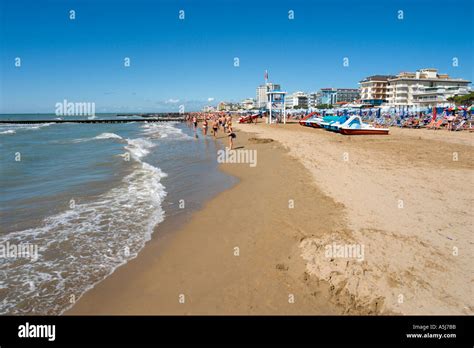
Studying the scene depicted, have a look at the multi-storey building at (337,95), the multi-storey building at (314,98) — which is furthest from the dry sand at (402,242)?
the multi-storey building at (314,98)

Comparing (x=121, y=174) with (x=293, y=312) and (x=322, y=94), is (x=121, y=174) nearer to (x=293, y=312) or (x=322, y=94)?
(x=293, y=312)

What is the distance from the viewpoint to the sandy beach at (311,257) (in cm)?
392

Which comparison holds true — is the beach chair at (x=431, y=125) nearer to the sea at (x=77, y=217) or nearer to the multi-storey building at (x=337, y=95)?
the sea at (x=77, y=217)

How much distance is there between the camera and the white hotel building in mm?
79125

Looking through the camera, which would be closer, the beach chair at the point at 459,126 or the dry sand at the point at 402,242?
the dry sand at the point at 402,242

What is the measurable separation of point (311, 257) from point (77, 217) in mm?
5987

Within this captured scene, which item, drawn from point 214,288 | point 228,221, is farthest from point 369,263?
point 228,221

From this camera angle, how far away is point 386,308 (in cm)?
364

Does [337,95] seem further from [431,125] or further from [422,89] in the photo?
[431,125]

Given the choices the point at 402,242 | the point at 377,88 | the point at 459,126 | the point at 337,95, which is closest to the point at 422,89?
the point at 377,88

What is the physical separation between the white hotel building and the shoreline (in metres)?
85.0

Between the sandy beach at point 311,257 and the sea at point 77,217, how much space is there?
18.8 inches

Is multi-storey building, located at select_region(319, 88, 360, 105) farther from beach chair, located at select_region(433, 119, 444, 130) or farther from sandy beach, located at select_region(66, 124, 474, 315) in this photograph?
sandy beach, located at select_region(66, 124, 474, 315)
